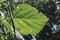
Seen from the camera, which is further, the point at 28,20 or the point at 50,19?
the point at 50,19

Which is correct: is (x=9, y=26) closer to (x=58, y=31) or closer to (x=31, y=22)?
(x=31, y=22)

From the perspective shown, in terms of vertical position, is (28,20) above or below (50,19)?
above

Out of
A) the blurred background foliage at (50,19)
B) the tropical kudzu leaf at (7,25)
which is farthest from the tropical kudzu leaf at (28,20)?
the blurred background foliage at (50,19)

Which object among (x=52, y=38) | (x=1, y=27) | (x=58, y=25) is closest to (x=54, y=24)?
(x=58, y=25)

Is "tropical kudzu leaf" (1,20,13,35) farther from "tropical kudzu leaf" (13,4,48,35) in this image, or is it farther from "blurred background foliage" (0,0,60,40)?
"blurred background foliage" (0,0,60,40)

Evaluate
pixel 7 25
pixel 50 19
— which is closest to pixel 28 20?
pixel 7 25

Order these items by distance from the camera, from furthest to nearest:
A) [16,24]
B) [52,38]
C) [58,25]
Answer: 1. [52,38]
2. [58,25]
3. [16,24]

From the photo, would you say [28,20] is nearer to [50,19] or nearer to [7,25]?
[7,25]

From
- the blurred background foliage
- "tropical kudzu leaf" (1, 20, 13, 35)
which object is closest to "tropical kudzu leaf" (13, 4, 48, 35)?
"tropical kudzu leaf" (1, 20, 13, 35)
